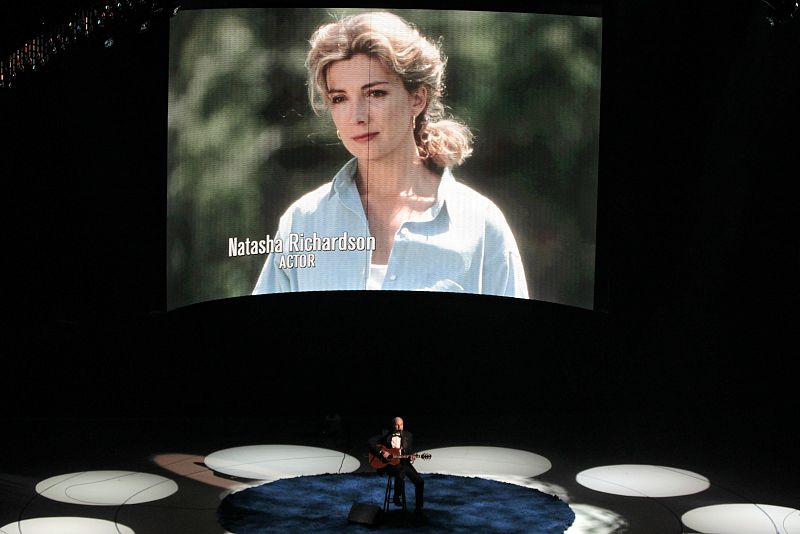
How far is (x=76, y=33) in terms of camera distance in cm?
1008

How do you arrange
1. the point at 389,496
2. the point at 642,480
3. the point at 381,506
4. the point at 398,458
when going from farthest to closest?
1. the point at 642,480
2. the point at 389,496
3. the point at 381,506
4. the point at 398,458

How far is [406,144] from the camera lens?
12.4 metres

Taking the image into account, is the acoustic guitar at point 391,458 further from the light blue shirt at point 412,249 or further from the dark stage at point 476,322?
the light blue shirt at point 412,249

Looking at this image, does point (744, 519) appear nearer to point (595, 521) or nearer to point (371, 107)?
point (595, 521)

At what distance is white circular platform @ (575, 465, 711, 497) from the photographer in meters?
11.0

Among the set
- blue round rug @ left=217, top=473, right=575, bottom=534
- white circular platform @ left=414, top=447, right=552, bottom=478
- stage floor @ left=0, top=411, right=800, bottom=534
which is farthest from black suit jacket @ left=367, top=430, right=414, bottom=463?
white circular platform @ left=414, top=447, right=552, bottom=478

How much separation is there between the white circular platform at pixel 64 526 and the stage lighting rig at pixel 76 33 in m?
3.53

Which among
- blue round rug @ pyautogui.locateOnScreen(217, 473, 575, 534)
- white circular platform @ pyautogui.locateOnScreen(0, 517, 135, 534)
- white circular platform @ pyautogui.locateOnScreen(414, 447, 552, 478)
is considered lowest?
white circular platform @ pyautogui.locateOnScreen(0, 517, 135, 534)

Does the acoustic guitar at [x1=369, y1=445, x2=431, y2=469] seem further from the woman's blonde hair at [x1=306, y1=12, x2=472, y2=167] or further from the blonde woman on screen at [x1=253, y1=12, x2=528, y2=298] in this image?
the woman's blonde hair at [x1=306, y1=12, x2=472, y2=167]

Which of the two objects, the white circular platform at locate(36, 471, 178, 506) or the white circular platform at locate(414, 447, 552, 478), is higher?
the white circular platform at locate(414, 447, 552, 478)

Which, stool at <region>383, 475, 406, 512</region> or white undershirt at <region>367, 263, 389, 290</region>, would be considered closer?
stool at <region>383, 475, 406, 512</region>

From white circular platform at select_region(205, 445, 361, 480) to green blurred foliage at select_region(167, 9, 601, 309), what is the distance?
161 centimetres

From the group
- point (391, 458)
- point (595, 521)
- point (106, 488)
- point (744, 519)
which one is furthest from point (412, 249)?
point (744, 519)

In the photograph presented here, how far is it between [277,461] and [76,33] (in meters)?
4.48
